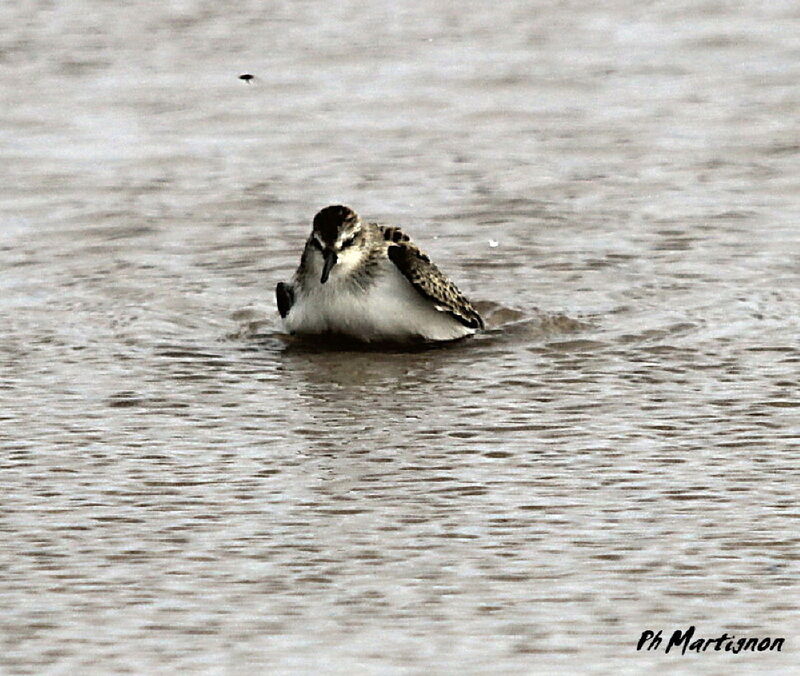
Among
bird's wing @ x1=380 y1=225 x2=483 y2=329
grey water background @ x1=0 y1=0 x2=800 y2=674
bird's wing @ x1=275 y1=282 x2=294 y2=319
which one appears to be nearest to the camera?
grey water background @ x1=0 y1=0 x2=800 y2=674

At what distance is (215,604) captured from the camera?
6055 mm

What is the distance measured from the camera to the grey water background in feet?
19.8

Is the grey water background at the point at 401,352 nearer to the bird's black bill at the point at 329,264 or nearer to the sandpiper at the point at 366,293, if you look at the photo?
the sandpiper at the point at 366,293

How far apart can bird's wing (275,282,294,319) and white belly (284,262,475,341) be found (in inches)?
2.9

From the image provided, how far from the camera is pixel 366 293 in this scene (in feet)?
32.2

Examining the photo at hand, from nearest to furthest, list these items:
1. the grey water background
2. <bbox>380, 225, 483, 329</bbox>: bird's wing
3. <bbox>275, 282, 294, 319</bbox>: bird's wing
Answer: the grey water background
<bbox>380, 225, 483, 329</bbox>: bird's wing
<bbox>275, 282, 294, 319</bbox>: bird's wing

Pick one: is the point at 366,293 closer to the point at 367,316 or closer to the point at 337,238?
the point at 367,316

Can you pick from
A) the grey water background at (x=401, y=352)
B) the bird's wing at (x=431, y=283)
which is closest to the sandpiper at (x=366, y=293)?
the bird's wing at (x=431, y=283)

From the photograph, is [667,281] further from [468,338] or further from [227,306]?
[227,306]

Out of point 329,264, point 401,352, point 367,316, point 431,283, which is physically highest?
point 329,264

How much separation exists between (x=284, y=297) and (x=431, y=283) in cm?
73

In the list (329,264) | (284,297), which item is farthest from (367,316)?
(284,297)

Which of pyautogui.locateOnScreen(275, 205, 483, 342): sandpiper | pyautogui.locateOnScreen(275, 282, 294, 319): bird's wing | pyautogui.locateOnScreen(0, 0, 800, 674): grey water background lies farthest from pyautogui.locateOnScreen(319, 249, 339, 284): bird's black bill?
pyautogui.locateOnScreen(0, 0, 800, 674): grey water background

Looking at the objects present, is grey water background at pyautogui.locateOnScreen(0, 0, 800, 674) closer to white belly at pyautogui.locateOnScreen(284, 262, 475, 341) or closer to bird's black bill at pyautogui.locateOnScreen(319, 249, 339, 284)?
white belly at pyautogui.locateOnScreen(284, 262, 475, 341)
